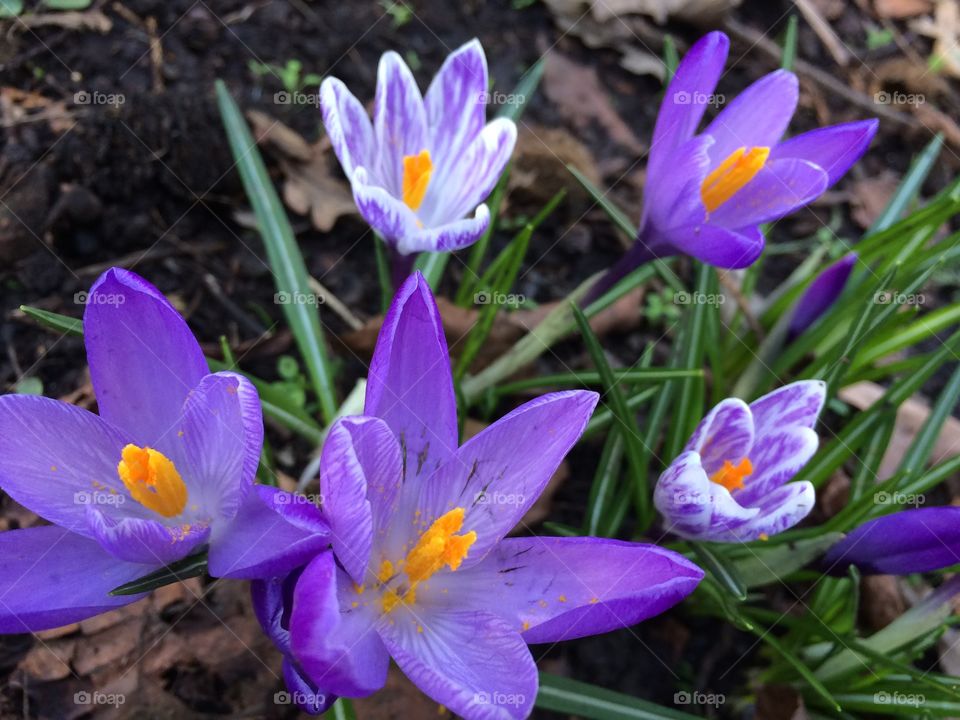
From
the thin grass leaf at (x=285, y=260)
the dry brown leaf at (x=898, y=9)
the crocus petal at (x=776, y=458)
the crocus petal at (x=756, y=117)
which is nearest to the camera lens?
the crocus petal at (x=776, y=458)

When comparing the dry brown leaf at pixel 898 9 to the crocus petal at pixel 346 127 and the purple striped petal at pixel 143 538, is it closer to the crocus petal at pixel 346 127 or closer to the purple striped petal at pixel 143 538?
the crocus petal at pixel 346 127

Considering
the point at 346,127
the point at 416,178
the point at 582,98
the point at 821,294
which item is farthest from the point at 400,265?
the point at 582,98

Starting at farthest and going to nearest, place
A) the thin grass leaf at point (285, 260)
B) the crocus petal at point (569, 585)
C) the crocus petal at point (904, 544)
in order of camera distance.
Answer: the thin grass leaf at point (285, 260) → the crocus petal at point (904, 544) → the crocus petal at point (569, 585)

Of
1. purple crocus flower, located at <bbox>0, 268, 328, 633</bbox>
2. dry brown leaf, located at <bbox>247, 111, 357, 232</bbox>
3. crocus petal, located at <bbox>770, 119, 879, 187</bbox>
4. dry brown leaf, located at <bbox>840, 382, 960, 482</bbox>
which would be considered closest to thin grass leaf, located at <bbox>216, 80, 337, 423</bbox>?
dry brown leaf, located at <bbox>247, 111, 357, 232</bbox>

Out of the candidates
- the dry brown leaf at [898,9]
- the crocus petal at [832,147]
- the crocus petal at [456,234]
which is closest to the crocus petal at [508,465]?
the crocus petal at [456,234]

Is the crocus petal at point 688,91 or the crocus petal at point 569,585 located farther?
the crocus petal at point 688,91

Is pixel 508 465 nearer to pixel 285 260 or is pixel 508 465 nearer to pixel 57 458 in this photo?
pixel 57 458
